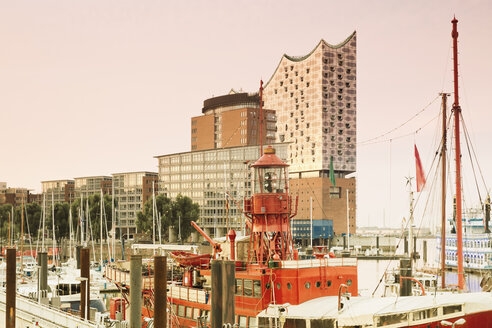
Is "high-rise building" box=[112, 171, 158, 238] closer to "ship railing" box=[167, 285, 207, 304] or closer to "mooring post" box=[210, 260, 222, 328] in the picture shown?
"ship railing" box=[167, 285, 207, 304]

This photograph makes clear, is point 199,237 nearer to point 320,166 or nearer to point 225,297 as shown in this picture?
point 320,166

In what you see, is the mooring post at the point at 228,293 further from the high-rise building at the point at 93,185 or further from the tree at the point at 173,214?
the high-rise building at the point at 93,185

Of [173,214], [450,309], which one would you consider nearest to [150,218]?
[173,214]

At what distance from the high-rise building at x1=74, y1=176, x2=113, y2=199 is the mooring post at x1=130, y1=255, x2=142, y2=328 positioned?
147 meters

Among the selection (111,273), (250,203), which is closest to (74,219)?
(111,273)

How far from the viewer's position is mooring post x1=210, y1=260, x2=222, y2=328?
58.4 ft

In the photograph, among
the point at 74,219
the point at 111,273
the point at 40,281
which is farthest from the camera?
the point at 74,219

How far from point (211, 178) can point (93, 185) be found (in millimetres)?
49098

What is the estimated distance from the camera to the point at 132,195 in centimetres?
15450

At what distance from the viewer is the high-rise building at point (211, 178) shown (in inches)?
5089

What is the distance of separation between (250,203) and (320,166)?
119501 mm

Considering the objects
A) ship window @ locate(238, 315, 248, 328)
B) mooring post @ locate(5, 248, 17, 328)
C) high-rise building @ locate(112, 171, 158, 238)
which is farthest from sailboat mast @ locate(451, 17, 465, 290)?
high-rise building @ locate(112, 171, 158, 238)

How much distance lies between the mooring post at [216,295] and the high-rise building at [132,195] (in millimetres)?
135978

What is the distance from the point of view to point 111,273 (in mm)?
35156
